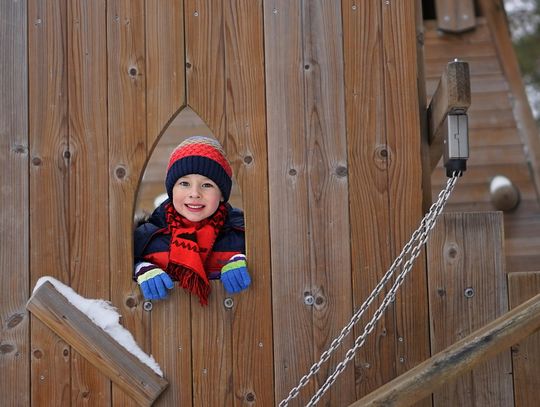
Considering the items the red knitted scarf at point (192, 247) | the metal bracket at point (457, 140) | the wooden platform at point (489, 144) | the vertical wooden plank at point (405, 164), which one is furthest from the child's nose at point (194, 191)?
the wooden platform at point (489, 144)

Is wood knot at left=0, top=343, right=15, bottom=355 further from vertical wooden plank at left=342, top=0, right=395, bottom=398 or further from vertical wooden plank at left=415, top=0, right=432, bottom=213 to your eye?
vertical wooden plank at left=415, top=0, right=432, bottom=213

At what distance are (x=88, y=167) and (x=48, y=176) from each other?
0.53ft

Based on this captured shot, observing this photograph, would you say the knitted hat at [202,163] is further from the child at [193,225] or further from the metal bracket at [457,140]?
the metal bracket at [457,140]

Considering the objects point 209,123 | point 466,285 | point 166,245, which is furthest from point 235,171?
point 466,285

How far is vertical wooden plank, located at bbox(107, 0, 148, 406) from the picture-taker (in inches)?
152

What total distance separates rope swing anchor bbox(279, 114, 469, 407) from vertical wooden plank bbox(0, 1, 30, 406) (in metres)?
1.05

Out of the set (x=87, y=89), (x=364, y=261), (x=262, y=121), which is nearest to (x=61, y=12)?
(x=87, y=89)

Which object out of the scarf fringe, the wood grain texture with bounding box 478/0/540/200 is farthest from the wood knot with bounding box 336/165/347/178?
the wood grain texture with bounding box 478/0/540/200

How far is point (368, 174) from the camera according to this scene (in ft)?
12.7

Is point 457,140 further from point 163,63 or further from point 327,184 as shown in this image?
point 163,63

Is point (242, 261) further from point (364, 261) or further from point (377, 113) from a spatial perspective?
point (377, 113)

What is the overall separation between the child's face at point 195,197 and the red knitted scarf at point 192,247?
1.2 inches

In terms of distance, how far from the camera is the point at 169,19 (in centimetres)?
397

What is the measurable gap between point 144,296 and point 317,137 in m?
0.91
